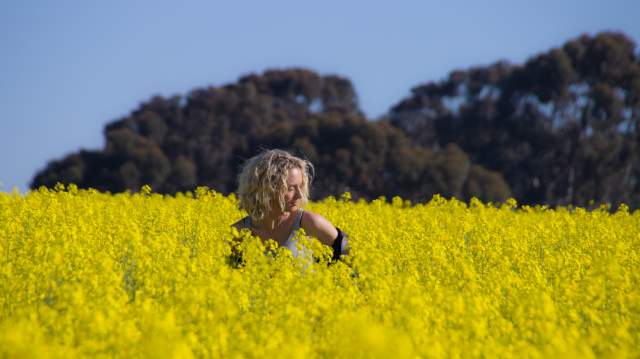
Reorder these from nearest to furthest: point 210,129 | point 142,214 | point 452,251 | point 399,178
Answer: point 452,251
point 142,214
point 399,178
point 210,129

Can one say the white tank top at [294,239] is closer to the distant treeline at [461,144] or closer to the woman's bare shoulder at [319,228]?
the woman's bare shoulder at [319,228]

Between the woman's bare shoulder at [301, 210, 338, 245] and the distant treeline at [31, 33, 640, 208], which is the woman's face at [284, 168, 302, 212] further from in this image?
the distant treeline at [31, 33, 640, 208]

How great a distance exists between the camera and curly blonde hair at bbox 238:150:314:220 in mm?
6852

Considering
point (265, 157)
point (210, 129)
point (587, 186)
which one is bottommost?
point (265, 157)

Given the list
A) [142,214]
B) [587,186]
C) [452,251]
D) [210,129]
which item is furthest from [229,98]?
[452,251]

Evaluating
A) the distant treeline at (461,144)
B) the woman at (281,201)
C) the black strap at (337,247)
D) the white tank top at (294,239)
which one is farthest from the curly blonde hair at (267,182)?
the distant treeline at (461,144)

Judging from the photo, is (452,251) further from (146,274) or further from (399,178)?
(399,178)

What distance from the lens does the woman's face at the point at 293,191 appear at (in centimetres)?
688

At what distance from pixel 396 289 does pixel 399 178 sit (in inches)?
1232

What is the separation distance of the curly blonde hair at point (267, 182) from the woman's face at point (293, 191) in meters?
0.03

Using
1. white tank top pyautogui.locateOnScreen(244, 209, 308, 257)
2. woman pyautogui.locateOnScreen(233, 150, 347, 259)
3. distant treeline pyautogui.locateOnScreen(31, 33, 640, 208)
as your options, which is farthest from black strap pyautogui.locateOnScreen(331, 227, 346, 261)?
distant treeline pyautogui.locateOnScreen(31, 33, 640, 208)

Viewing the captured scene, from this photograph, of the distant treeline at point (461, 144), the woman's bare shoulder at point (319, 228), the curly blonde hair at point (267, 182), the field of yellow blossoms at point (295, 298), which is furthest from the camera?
the distant treeline at point (461, 144)

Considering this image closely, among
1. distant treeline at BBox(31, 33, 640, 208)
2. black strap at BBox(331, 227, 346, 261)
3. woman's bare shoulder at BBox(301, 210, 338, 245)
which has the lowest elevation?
black strap at BBox(331, 227, 346, 261)

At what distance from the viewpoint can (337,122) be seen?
39.1 metres
